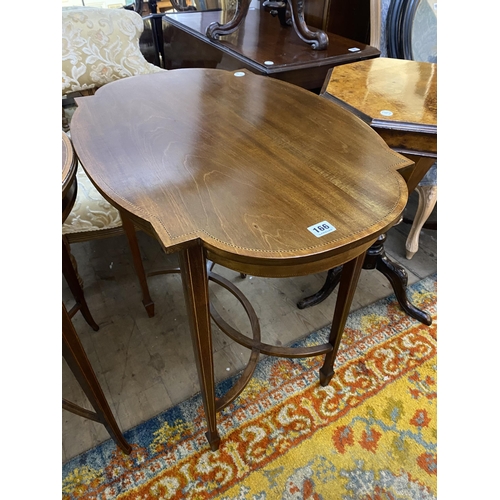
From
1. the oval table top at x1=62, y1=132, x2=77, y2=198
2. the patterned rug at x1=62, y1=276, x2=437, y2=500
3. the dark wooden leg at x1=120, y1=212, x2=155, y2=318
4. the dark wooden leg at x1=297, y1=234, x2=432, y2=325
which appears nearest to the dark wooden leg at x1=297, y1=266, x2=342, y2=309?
the dark wooden leg at x1=297, y1=234, x2=432, y2=325

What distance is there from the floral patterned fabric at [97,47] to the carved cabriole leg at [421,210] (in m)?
1.21

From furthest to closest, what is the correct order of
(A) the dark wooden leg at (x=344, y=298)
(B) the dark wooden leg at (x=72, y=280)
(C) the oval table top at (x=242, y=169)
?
(B) the dark wooden leg at (x=72, y=280) → (A) the dark wooden leg at (x=344, y=298) → (C) the oval table top at (x=242, y=169)

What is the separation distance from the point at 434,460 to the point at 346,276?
60 cm

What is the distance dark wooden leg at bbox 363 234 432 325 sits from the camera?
4.49ft

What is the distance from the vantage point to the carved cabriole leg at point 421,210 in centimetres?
144

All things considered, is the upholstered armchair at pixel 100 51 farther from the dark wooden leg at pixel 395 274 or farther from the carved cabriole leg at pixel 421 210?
the carved cabriole leg at pixel 421 210

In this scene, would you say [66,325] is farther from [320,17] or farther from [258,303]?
[320,17]

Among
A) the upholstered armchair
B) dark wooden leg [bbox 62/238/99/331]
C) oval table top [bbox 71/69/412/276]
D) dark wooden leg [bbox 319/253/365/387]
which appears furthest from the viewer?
the upholstered armchair

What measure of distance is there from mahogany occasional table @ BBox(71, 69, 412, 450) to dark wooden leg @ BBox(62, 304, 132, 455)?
0.23 meters

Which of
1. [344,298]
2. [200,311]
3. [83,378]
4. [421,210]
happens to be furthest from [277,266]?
[421,210]

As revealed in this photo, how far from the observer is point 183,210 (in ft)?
2.14

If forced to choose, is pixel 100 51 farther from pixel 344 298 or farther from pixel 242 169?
pixel 344 298

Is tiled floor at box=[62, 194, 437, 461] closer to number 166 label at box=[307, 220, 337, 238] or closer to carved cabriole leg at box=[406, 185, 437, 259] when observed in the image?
carved cabriole leg at box=[406, 185, 437, 259]

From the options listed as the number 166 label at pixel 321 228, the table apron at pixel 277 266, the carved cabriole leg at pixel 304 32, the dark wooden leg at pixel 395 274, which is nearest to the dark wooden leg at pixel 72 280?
the table apron at pixel 277 266
